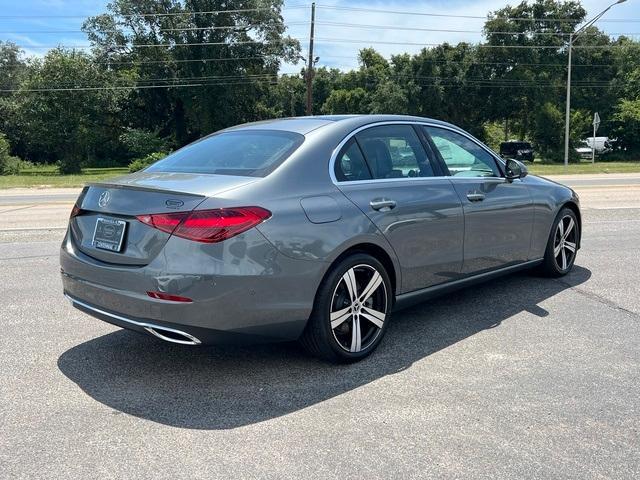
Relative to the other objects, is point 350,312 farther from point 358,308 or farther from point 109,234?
point 109,234

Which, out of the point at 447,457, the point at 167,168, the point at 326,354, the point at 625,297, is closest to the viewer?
the point at 447,457

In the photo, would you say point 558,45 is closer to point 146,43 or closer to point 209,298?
point 146,43

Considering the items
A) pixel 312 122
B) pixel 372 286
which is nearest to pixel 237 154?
pixel 312 122

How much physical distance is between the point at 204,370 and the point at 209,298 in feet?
2.84

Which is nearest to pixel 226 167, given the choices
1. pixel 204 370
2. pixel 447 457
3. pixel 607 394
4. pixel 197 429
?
pixel 204 370

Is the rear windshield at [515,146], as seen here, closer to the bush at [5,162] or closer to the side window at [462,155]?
the bush at [5,162]

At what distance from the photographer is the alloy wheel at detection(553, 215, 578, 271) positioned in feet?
19.9

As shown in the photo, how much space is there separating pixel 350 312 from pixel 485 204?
176 cm

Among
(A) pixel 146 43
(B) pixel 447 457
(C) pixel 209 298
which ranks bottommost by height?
(B) pixel 447 457

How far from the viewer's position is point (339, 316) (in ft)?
12.5

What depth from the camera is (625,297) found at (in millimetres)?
5562

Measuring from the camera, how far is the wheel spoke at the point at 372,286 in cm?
396

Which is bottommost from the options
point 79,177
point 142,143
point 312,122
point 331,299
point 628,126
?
point 331,299

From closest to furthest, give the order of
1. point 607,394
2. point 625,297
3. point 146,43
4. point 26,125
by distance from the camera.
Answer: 1. point 607,394
2. point 625,297
3. point 26,125
4. point 146,43
